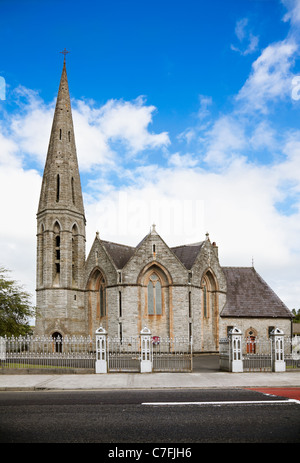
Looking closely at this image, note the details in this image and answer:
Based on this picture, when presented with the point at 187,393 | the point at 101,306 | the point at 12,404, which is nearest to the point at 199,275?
the point at 101,306

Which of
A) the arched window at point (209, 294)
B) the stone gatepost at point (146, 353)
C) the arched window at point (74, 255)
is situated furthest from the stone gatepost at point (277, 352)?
the arched window at point (74, 255)

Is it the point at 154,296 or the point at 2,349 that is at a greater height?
the point at 154,296

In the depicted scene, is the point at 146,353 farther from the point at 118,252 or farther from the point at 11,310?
the point at 118,252

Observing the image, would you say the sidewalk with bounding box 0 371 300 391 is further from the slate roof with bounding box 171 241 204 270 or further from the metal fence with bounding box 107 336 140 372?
the slate roof with bounding box 171 241 204 270

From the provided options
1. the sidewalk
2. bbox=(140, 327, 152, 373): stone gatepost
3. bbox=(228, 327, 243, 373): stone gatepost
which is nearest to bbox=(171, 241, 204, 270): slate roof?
bbox=(228, 327, 243, 373): stone gatepost

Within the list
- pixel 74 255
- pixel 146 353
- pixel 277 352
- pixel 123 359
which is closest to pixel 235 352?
pixel 277 352

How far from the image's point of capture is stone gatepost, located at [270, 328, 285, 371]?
2125 cm

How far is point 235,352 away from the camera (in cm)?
2155

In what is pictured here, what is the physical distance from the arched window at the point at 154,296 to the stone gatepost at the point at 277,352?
16429mm

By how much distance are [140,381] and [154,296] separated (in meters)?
20.2

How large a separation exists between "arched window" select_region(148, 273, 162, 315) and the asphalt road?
925 inches

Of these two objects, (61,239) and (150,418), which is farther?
(61,239)

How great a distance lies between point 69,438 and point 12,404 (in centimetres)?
483

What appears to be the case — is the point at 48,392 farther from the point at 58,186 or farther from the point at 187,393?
the point at 58,186
